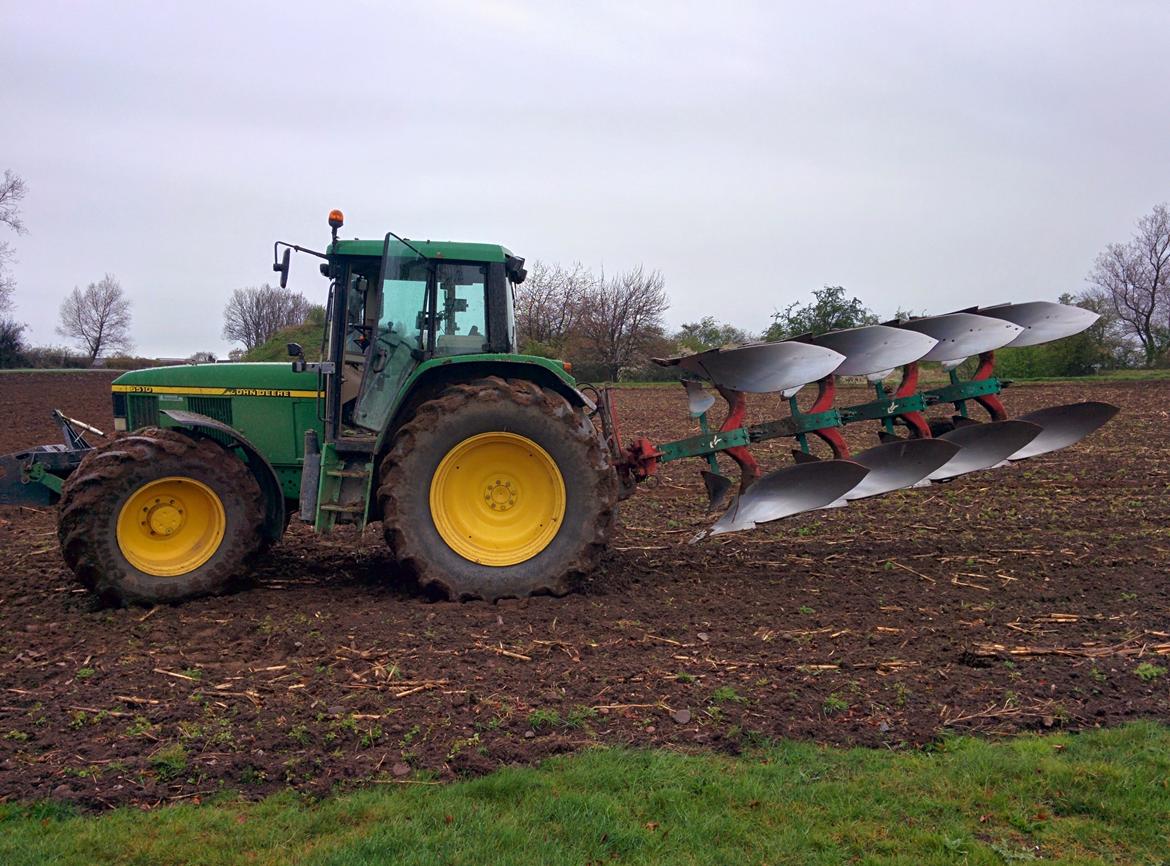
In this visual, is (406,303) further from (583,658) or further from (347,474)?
(583,658)

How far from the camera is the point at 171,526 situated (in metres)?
6.03

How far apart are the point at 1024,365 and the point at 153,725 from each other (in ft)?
119

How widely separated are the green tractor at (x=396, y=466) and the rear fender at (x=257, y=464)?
1cm

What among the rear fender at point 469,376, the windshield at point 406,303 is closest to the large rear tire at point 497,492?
the rear fender at point 469,376

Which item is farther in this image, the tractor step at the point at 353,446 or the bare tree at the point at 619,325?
the bare tree at the point at 619,325

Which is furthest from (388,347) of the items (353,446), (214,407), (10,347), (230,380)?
(10,347)

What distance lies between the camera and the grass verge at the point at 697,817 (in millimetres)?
3109

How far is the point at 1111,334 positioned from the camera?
3691 cm

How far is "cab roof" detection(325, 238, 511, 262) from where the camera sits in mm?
6199

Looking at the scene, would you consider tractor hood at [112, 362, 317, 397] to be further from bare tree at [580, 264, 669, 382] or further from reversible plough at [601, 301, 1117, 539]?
bare tree at [580, 264, 669, 382]

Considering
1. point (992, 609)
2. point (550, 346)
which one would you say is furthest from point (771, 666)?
point (550, 346)

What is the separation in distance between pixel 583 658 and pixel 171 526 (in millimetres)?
2974

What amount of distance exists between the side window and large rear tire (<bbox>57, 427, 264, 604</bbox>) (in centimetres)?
162

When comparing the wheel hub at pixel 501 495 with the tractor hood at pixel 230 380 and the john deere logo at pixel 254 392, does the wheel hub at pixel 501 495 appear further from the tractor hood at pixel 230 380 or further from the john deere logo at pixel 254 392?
the john deere logo at pixel 254 392
